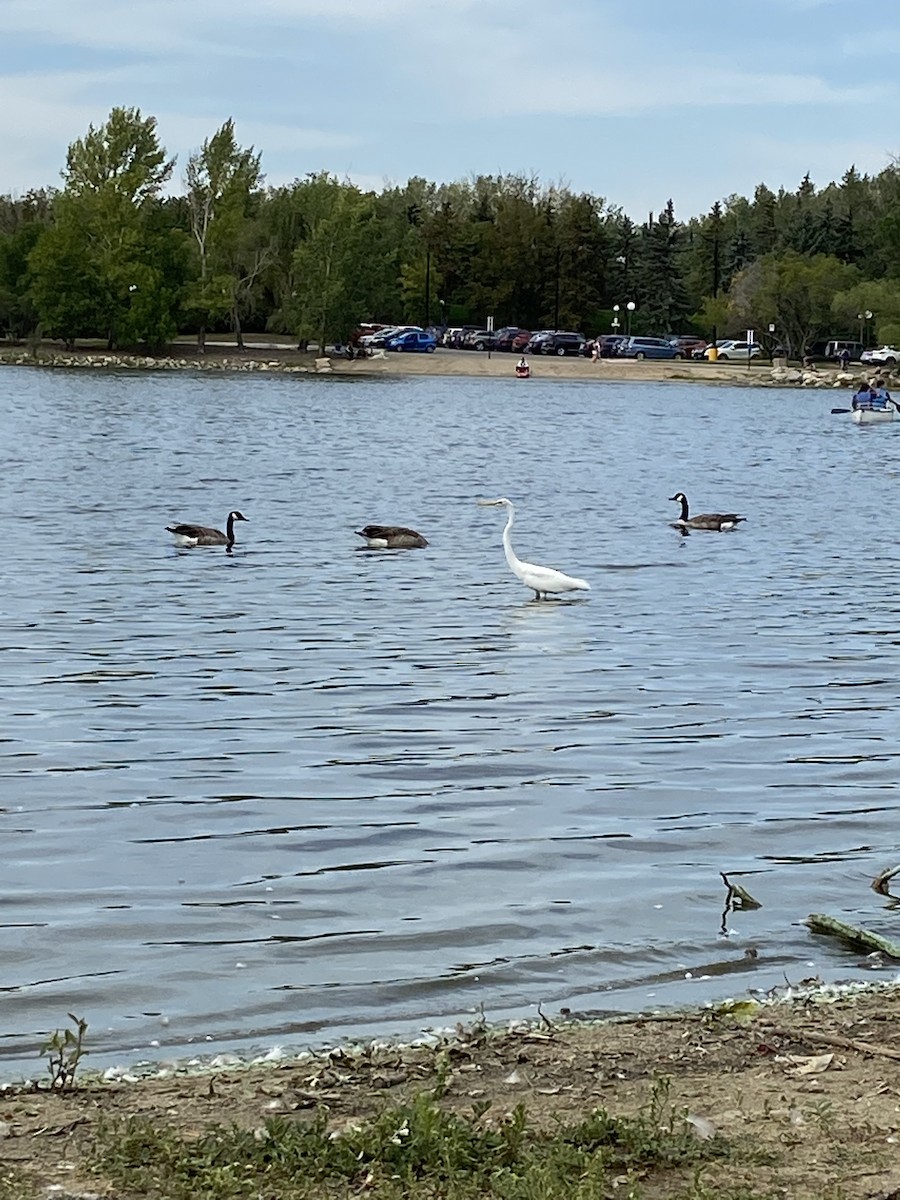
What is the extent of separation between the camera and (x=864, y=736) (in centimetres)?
1301

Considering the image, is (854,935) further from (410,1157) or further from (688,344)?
(688,344)

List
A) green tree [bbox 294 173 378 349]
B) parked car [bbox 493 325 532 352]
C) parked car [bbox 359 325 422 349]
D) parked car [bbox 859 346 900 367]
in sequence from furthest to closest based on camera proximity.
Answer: parked car [bbox 493 325 532 352]
parked car [bbox 359 325 422 349]
parked car [bbox 859 346 900 367]
green tree [bbox 294 173 378 349]

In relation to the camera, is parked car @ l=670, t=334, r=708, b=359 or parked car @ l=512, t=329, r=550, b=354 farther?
parked car @ l=670, t=334, r=708, b=359

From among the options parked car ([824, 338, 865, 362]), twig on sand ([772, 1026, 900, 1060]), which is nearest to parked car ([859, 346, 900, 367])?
parked car ([824, 338, 865, 362])

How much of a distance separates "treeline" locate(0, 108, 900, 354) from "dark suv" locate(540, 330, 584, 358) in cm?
1163

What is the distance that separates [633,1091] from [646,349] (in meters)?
119

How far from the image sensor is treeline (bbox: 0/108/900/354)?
111562 mm

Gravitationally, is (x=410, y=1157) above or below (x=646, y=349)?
below

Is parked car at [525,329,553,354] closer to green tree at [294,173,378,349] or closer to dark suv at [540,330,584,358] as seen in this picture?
dark suv at [540,330,584,358]

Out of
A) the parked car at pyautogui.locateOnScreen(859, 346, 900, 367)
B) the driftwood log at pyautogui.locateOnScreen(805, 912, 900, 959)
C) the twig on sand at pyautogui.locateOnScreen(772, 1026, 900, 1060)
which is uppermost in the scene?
the parked car at pyautogui.locateOnScreen(859, 346, 900, 367)

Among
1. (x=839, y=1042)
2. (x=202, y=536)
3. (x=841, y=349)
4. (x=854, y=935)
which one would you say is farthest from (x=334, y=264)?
(x=839, y=1042)

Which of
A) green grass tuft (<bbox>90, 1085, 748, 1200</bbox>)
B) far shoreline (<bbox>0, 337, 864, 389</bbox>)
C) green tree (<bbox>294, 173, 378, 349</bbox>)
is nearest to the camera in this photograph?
green grass tuft (<bbox>90, 1085, 748, 1200</bbox>)

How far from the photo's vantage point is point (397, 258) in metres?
135

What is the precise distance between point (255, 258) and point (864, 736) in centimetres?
10943
